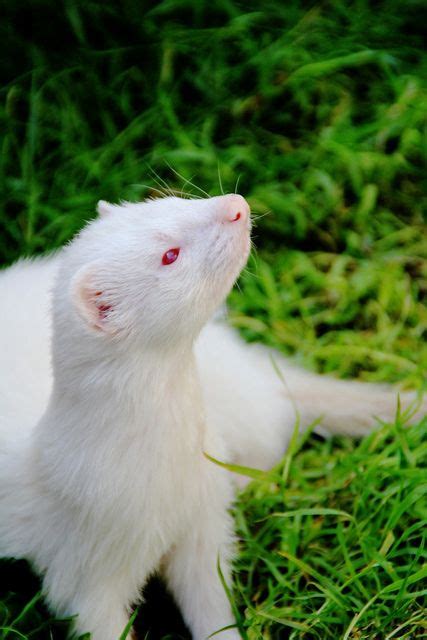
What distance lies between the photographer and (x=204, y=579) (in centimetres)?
258

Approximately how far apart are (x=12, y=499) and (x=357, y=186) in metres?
2.18

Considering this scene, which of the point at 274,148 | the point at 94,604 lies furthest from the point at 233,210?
the point at 274,148

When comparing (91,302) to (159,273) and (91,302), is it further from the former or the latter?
(159,273)

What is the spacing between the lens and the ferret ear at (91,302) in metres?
1.95

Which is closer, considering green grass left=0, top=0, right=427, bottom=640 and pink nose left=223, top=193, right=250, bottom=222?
pink nose left=223, top=193, right=250, bottom=222

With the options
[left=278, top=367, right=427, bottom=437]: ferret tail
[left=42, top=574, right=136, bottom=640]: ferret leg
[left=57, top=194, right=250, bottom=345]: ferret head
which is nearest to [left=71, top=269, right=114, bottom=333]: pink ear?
[left=57, top=194, right=250, bottom=345]: ferret head

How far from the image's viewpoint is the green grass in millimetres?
3561

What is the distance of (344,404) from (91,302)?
Answer: 1409 mm

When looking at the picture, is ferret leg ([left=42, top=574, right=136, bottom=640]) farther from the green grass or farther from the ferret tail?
the ferret tail

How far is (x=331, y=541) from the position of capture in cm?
289

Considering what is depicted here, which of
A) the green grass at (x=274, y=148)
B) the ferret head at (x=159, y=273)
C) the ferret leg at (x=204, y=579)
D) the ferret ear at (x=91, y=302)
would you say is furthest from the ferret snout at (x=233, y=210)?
the green grass at (x=274, y=148)

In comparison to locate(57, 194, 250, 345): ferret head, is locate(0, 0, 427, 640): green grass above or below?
below

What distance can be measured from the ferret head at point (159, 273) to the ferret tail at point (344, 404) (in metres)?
1.13

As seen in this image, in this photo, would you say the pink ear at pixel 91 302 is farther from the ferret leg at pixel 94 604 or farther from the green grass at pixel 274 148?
the green grass at pixel 274 148
